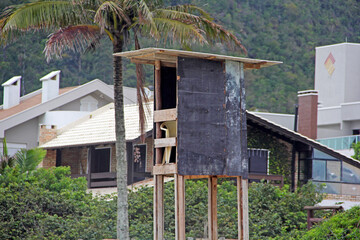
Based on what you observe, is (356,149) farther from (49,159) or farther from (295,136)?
(49,159)

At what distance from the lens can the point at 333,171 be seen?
28.5 m

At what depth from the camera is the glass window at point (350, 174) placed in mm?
28344

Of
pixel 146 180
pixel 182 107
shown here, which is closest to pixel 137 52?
pixel 182 107

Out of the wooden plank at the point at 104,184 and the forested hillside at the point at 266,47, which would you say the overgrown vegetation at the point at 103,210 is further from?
the forested hillside at the point at 266,47

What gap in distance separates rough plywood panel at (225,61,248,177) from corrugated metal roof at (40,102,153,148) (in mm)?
10568

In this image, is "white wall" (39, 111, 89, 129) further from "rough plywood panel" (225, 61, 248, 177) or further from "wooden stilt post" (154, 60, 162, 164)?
"rough plywood panel" (225, 61, 248, 177)

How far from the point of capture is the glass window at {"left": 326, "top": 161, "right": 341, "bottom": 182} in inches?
1120

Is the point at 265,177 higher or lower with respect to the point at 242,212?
higher

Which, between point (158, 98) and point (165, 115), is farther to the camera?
point (158, 98)

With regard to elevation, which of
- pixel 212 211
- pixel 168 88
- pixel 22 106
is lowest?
pixel 212 211

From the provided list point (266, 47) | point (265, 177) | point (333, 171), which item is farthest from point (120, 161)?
point (266, 47)

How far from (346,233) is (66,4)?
8913 mm

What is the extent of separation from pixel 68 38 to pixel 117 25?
1.34 m

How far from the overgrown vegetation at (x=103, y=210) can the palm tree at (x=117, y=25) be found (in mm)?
3028
